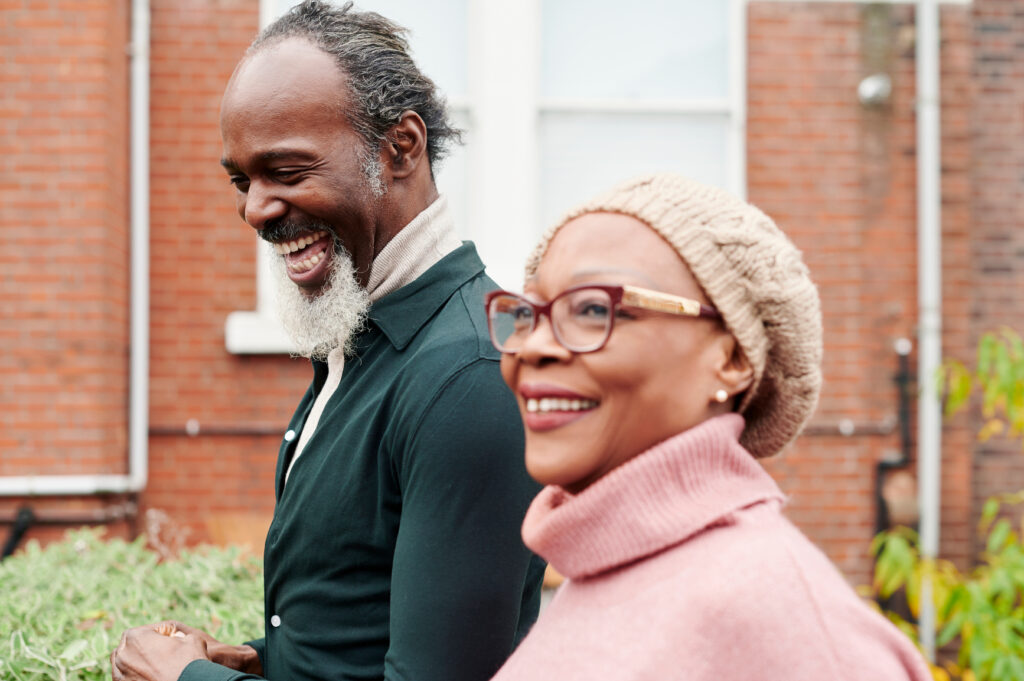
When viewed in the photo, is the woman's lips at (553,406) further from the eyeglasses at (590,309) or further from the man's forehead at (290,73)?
the man's forehead at (290,73)

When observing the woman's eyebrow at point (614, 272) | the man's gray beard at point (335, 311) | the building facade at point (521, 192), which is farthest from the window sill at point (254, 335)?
the woman's eyebrow at point (614, 272)

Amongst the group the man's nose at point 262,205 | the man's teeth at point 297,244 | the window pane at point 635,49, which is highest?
the window pane at point 635,49

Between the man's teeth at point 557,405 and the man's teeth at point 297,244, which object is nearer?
the man's teeth at point 557,405

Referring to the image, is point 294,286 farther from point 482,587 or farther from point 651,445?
point 651,445

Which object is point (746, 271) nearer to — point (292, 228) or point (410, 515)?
point (410, 515)

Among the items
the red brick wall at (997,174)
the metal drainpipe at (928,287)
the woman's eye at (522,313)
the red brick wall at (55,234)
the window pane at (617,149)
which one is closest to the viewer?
the woman's eye at (522,313)

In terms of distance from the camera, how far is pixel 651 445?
1.34 metres

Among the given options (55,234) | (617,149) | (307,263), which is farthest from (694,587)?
(617,149)

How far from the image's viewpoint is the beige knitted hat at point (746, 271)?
131cm

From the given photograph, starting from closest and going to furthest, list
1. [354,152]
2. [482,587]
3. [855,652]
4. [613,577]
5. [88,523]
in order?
[855,652] → [613,577] → [482,587] → [354,152] → [88,523]

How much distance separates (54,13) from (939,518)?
17.8 ft

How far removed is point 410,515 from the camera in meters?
1.58

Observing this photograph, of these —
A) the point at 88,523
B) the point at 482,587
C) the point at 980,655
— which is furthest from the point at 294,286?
the point at 88,523

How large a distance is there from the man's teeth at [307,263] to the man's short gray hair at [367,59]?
23 cm
